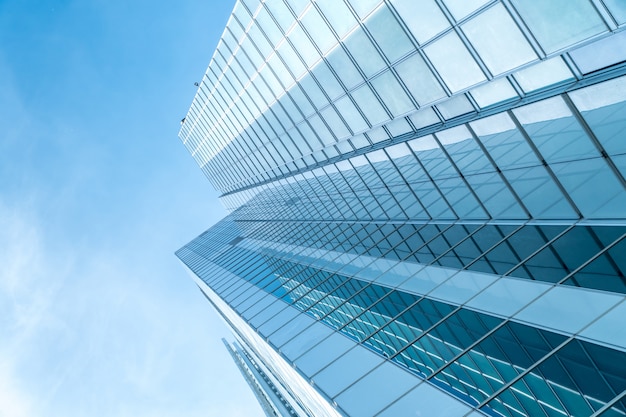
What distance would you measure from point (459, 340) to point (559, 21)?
7791 mm

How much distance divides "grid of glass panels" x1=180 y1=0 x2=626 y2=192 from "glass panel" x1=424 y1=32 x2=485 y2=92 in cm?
4

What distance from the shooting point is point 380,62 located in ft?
62.2

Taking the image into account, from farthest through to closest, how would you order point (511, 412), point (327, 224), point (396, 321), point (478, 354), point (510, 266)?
point (327, 224) < point (396, 321) < point (510, 266) < point (478, 354) < point (511, 412)

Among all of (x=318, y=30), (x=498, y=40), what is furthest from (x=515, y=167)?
(x=318, y=30)

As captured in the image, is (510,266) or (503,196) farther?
(503,196)

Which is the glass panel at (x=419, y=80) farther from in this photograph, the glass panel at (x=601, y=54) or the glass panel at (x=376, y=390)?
the glass panel at (x=376, y=390)

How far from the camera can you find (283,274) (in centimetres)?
2739

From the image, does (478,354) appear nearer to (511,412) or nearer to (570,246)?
(511,412)

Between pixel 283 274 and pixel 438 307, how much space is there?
14.3 meters

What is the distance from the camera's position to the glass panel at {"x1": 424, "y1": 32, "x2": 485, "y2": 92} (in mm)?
14992

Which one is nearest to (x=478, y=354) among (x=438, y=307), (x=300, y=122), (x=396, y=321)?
(x=438, y=307)

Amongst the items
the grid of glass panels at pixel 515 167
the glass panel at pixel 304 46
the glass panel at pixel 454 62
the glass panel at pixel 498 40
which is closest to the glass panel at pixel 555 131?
the grid of glass panels at pixel 515 167

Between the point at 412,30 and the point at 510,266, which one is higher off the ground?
the point at 412,30

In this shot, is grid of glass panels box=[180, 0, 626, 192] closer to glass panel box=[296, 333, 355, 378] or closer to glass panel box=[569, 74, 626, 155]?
glass panel box=[569, 74, 626, 155]
